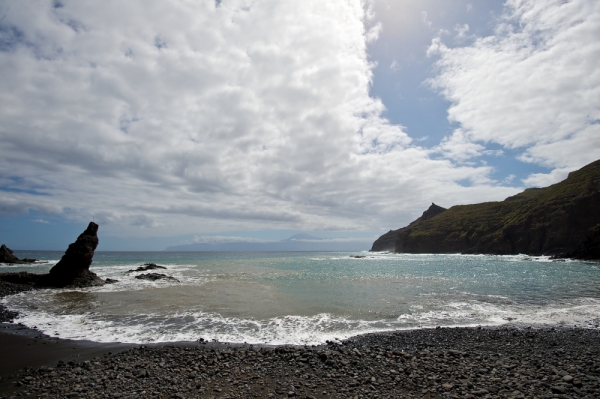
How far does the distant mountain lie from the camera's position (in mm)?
98250

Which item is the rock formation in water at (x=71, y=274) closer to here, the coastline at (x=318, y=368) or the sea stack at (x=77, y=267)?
the sea stack at (x=77, y=267)

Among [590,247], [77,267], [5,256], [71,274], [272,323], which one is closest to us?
[272,323]

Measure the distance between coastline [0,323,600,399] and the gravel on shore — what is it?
0.04 metres

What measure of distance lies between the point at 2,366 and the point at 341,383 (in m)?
13.2

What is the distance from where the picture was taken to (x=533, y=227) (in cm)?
11731

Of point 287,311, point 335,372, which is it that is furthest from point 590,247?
point 335,372

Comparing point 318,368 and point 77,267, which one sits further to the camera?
point 77,267

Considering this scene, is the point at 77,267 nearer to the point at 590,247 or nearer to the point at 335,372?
the point at 335,372

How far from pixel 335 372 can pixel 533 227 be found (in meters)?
140

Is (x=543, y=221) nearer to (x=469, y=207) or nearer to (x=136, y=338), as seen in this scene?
(x=469, y=207)

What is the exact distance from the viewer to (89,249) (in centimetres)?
4038

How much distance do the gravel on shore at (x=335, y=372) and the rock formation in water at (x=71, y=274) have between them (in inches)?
1281

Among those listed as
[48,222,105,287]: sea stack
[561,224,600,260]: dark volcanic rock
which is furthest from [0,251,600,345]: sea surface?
[561,224,600,260]: dark volcanic rock

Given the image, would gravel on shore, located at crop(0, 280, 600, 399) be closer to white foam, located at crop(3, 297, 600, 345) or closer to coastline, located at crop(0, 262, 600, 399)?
coastline, located at crop(0, 262, 600, 399)
